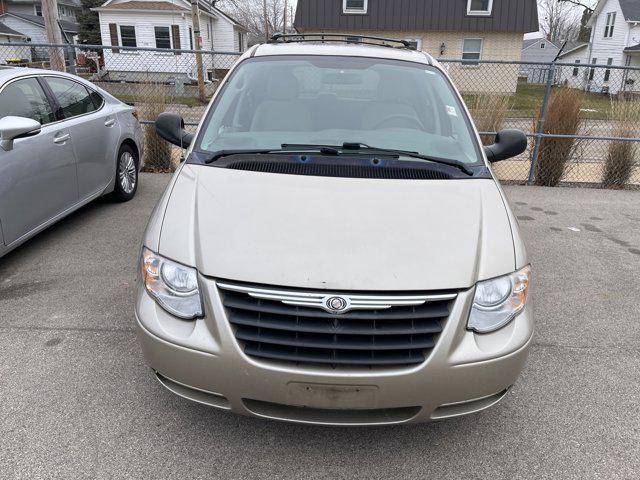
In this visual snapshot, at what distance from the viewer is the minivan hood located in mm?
2154

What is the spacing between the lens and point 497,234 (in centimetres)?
245

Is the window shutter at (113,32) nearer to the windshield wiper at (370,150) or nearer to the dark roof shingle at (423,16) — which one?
the dark roof shingle at (423,16)

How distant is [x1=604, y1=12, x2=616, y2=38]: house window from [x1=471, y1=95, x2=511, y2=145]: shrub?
3515cm

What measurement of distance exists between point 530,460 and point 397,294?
1.15m

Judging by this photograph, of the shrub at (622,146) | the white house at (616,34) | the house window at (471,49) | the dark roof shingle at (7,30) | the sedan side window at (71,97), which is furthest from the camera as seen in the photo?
the dark roof shingle at (7,30)

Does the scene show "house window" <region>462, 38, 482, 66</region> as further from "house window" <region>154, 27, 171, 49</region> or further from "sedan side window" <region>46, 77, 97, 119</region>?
"sedan side window" <region>46, 77, 97, 119</region>

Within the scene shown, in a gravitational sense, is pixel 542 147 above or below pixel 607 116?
below

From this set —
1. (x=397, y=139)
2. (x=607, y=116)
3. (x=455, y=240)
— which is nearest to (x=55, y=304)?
(x=397, y=139)

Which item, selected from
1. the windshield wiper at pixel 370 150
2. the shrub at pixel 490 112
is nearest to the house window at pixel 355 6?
the shrub at pixel 490 112

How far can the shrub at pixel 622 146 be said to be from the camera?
7504 mm

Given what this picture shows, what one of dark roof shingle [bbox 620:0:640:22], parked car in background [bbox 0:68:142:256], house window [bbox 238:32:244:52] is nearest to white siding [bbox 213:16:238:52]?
house window [bbox 238:32:244:52]

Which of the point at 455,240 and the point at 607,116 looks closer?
the point at 455,240

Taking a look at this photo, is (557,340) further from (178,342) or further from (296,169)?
(178,342)

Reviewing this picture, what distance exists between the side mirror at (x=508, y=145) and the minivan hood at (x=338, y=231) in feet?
2.76
